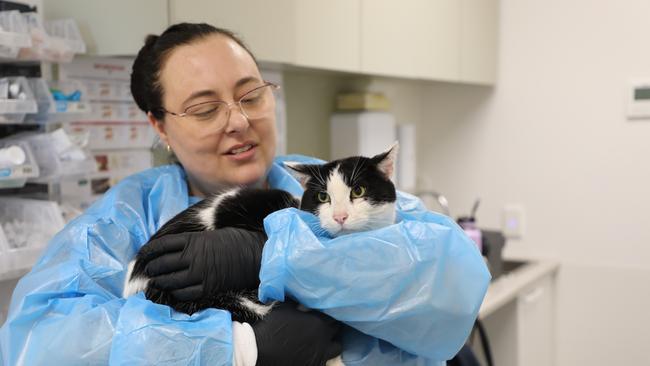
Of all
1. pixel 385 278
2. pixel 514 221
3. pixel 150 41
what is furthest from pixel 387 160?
pixel 514 221

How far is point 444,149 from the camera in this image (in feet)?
9.86

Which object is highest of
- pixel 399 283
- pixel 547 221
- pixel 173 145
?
pixel 173 145

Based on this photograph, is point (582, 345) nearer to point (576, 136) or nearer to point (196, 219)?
point (576, 136)

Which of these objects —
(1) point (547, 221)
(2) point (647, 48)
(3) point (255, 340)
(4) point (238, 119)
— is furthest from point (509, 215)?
(3) point (255, 340)

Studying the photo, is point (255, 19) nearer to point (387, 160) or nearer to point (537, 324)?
point (387, 160)

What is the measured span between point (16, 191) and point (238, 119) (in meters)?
0.59

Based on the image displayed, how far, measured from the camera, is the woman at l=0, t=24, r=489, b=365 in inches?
32.7

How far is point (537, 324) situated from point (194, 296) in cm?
203

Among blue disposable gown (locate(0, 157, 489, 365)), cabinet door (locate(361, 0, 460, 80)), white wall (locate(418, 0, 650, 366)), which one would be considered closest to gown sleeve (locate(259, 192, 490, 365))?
blue disposable gown (locate(0, 157, 489, 365))

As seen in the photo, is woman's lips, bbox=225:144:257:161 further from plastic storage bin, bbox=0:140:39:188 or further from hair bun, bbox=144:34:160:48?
plastic storage bin, bbox=0:140:39:188

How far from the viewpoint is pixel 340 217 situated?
902 millimetres

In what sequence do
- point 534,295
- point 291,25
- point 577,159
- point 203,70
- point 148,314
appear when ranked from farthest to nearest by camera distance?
point 577,159
point 534,295
point 291,25
point 203,70
point 148,314

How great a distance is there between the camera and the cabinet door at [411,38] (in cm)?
192

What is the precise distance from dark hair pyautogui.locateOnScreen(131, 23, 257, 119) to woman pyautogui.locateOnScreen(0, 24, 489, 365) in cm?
4
